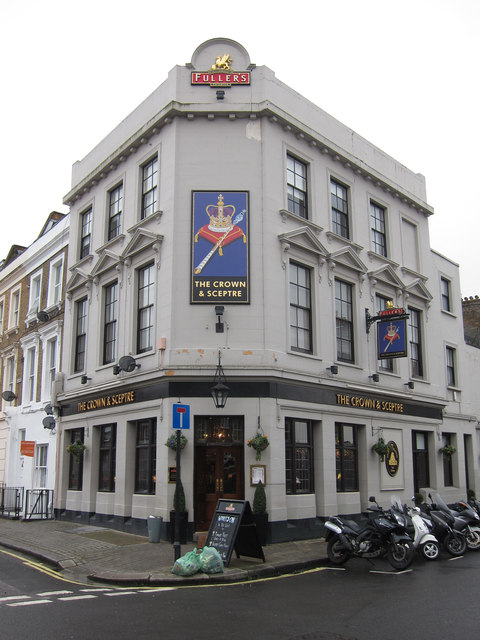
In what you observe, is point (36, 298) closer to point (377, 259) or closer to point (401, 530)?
point (377, 259)

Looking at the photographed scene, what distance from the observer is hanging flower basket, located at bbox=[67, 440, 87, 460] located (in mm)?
19375

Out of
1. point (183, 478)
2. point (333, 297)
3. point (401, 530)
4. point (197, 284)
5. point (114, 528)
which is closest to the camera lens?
point (401, 530)

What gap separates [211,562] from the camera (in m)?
11.0

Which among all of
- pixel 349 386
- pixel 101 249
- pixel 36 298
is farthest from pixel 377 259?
pixel 36 298

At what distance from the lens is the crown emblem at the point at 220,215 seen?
54.7 feet

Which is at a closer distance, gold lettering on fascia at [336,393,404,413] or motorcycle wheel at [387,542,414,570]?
motorcycle wheel at [387,542,414,570]

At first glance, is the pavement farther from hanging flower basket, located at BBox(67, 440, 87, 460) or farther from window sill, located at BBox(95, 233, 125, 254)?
window sill, located at BBox(95, 233, 125, 254)

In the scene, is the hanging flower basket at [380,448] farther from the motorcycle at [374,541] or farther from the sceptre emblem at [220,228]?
the sceptre emblem at [220,228]

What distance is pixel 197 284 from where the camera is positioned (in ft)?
53.3

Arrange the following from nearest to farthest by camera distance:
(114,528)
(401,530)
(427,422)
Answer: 1. (401,530)
2. (114,528)
3. (427,422)

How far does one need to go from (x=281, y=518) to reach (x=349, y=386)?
4771 millimetres

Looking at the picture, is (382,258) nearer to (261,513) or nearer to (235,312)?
(235,312)

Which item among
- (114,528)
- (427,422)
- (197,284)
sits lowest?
(114,528)

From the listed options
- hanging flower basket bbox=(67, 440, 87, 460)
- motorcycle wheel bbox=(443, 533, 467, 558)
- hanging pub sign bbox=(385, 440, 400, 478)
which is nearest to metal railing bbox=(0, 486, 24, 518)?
hanging flower basket bbox=(67, 440, 87, 460)
